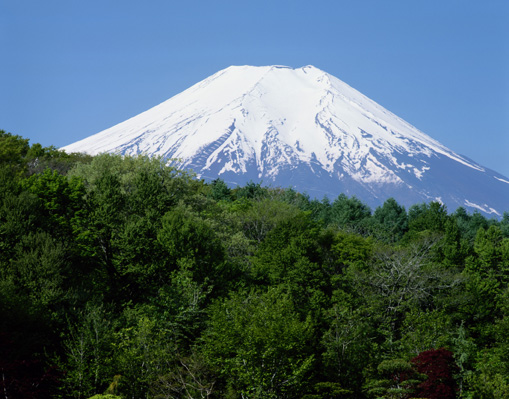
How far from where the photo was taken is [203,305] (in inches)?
1645

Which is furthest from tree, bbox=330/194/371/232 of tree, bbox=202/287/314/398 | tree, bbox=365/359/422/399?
tree, bbox=202/287/314/398

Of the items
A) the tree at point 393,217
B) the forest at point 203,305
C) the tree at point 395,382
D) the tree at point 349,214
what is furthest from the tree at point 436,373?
the tree at point 393,217

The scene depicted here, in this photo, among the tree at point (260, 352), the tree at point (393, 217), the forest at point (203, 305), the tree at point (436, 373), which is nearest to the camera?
the tree at point (260, 352)

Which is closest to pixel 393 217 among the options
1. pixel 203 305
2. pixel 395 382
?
pixel 203 305

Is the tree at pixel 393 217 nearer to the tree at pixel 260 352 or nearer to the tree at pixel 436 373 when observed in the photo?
the tree at pixel 436 373

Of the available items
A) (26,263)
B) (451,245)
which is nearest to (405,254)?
(451,245)

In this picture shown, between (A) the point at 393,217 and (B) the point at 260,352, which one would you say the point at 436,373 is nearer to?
(B) the point at 260,352

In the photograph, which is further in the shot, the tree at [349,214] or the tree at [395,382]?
the tree at [349,214]

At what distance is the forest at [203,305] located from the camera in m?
31.7

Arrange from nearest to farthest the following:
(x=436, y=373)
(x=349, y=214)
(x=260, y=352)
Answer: (x=260, y=352) → (x=436, y=373) → (x=349, y=214)

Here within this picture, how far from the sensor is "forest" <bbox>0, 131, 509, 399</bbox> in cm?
3167

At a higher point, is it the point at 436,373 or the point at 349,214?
the point at 349,214

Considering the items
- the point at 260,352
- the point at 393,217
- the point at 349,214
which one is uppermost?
the point at 393,217

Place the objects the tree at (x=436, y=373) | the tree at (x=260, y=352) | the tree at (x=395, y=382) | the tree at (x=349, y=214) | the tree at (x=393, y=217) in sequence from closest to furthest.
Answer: the tree at (x=260, y=352) < the tree at (x=395, y=382) < the tree at (x=436, y=373) < the tree at (x=349, y=214) < the tree at (x=393, y=217)
